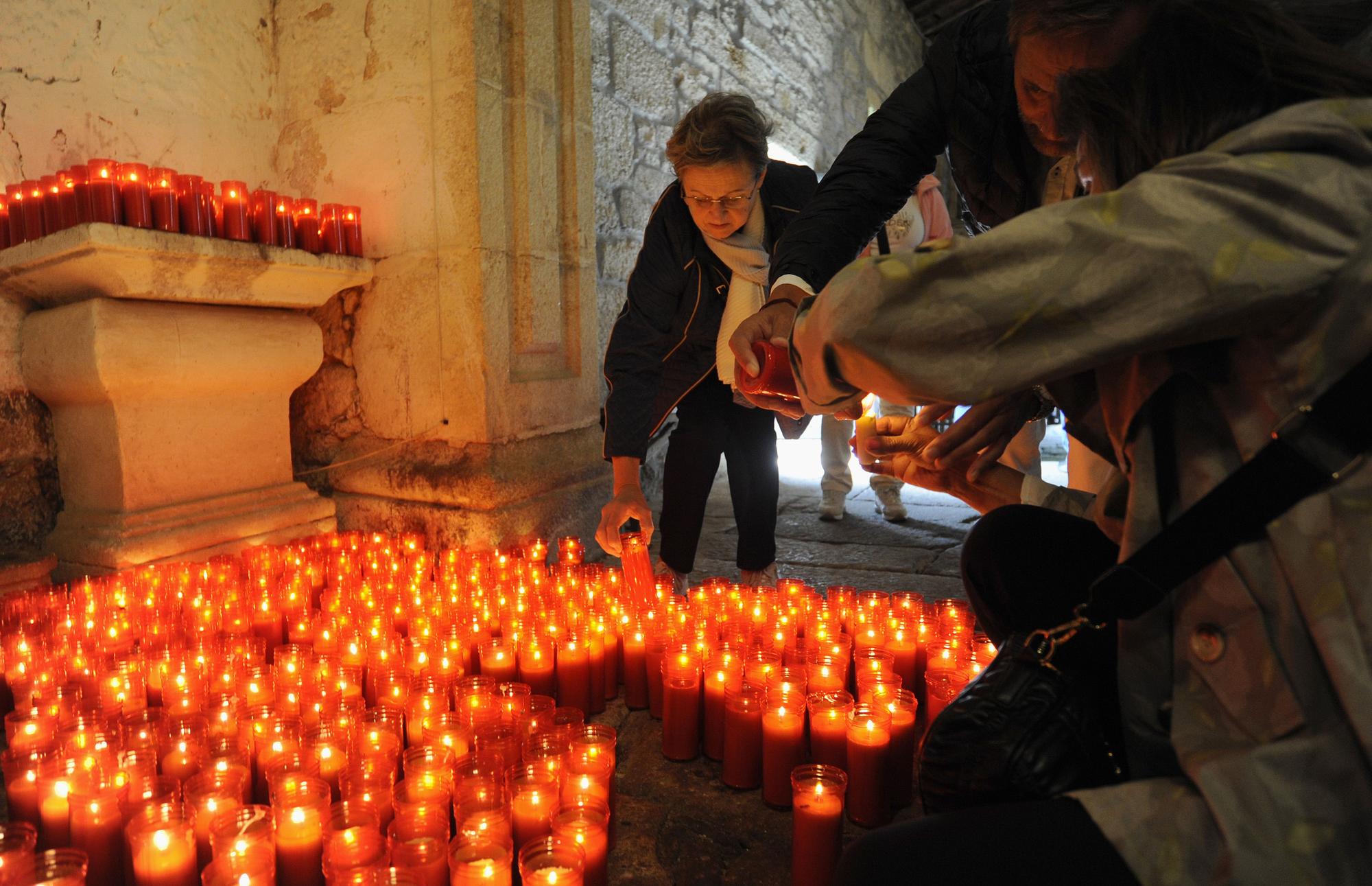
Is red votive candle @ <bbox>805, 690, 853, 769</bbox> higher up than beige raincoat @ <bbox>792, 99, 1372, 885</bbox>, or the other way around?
beige raincoat @ <bbox>792, 99, 1372, 885</bbox>

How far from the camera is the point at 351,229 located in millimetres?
3518

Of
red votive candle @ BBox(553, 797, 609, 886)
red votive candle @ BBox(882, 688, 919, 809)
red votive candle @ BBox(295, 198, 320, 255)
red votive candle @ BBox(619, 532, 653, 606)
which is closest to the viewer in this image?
red votive candle @ BBox(553, 797, 609, 886)

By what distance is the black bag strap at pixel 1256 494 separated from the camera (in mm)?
725

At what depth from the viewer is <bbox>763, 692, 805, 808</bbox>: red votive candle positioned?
1.75 metres

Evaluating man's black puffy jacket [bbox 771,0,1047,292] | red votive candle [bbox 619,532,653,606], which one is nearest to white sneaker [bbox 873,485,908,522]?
red votive candle [bbox 619,532,653,606]

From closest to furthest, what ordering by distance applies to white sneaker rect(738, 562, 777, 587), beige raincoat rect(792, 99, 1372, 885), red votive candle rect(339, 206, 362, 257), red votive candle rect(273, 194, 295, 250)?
beige raincoat rect(792, 99, 1372, 885) < white sneaker rect(738, 562, 777, 587) < red votive candle rect(273, 194, 295, 250) < red votive candle rect(339, 206, 362, 257)

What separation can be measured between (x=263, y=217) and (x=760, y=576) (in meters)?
2.35

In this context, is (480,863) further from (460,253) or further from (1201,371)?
(460,253)

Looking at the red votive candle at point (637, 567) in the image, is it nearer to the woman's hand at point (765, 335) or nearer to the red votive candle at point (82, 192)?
the woman's hand at point (765, 335)

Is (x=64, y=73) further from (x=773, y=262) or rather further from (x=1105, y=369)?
(x=1105, y=369)

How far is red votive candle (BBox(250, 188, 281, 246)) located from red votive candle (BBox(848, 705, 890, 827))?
2.79 metres

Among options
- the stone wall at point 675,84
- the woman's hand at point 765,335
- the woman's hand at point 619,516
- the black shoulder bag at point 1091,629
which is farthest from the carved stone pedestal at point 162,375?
the black shoulder bag at point 1091,629

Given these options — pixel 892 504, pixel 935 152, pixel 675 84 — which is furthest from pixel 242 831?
pixel 675 84

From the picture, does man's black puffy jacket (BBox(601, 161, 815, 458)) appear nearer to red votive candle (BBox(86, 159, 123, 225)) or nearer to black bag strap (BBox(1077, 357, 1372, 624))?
red votive candle (BBox(86, 159, 123, 225))
